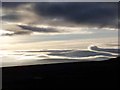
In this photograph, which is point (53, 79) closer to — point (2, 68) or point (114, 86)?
point (114, 86)

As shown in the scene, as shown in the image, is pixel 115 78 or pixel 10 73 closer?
pixel 115 78

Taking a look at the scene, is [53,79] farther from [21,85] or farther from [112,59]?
[112,59]

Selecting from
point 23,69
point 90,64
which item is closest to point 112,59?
point 90,64

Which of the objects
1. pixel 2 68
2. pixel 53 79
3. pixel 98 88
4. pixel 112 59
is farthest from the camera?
pixel 112 59

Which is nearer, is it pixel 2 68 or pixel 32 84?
pixel 32 84

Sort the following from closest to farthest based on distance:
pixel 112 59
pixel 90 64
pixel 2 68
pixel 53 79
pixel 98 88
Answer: pixel 98 88, pixel 53 79, pixel 2 68, pixel 90 64, pixel 112 59

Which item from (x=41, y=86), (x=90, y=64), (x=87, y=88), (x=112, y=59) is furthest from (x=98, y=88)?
(x=112, y=59)

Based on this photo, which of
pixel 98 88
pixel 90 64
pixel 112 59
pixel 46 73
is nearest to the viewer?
pixel 98 88

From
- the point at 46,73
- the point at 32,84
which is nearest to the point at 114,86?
the point at 32,84

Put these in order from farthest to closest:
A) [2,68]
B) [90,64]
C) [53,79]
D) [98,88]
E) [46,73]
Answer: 1. [90,64]
2. [2,68]
3. [46,73]
4. [53,79]
5. [98,88]
